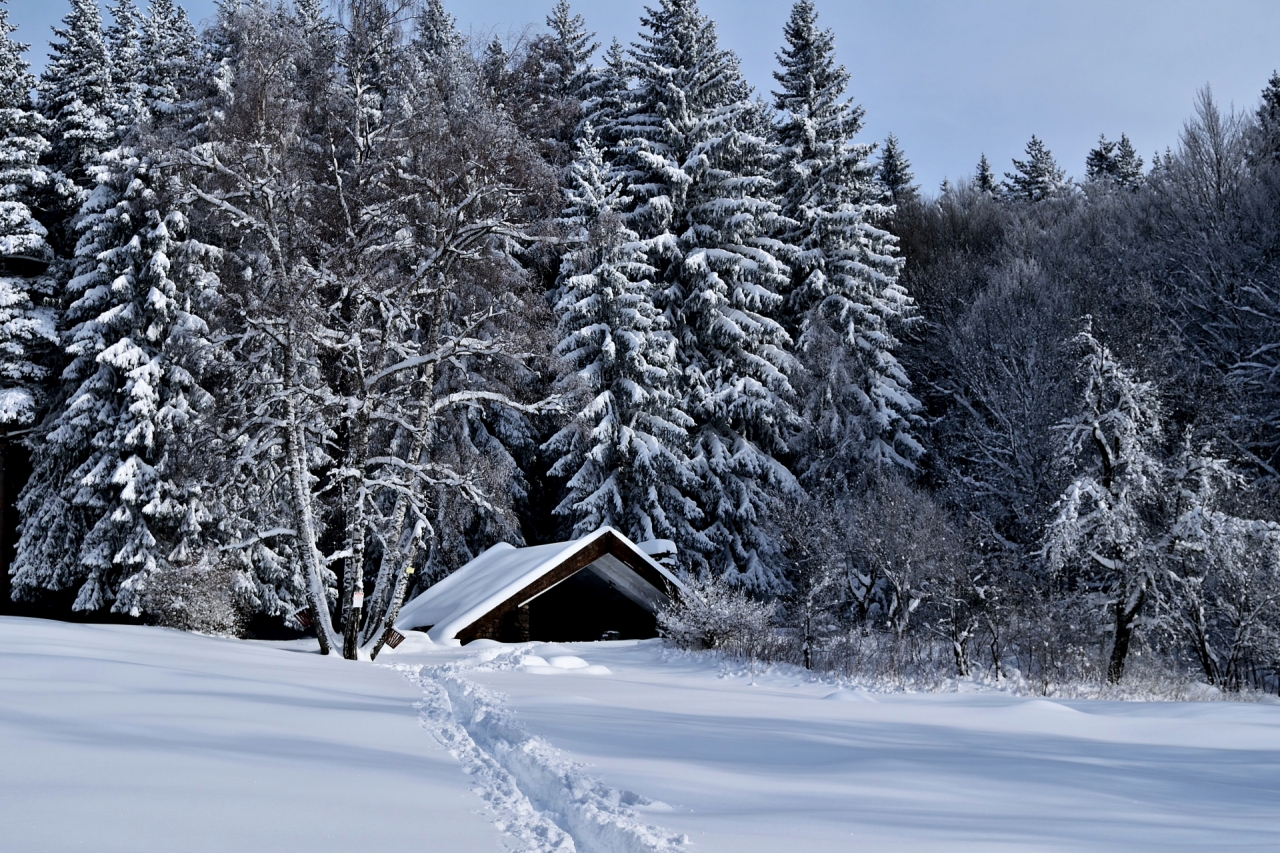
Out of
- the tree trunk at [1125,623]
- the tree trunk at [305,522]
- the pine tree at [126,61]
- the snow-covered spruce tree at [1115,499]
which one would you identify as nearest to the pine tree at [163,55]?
the pine tree at [126,61]

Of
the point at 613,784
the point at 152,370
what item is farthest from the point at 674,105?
the point at 613,784

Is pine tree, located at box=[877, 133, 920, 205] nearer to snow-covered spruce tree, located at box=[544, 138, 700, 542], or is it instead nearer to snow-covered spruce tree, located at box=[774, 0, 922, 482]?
snow-covered spruce tree, located at box=[774, 0, 922, 482]

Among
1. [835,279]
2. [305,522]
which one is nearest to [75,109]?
[305,522]

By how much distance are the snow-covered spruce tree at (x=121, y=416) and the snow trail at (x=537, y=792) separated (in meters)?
18.3

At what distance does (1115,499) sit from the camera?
62.0 feet

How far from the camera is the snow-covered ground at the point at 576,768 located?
14.9 ft

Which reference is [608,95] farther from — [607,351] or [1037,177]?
[1037,177]

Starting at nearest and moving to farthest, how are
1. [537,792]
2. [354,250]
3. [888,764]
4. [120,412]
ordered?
1. [537,792]
2. [888,764]
3. [354,250]
4. [120,412]

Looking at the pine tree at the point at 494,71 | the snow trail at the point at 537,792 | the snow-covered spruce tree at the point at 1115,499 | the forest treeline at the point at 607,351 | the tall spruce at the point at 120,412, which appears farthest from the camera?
the tall spruce at the point at 120,412

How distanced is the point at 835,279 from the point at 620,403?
9.28 m

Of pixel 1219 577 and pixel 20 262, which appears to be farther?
pixel 20 262

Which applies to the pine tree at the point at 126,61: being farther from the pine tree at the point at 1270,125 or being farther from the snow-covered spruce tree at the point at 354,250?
the pine tree at the point at 1270,125

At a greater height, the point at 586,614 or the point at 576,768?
the point at 576,768

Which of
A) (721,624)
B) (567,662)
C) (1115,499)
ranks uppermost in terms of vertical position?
(1115,499)
